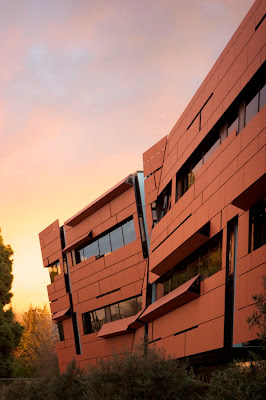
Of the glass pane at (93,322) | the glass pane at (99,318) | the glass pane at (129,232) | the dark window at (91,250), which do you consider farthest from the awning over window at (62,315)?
the glass pane at (129,232)

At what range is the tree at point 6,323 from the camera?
40.8 meters

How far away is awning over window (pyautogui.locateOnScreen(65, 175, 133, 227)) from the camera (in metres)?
30.4

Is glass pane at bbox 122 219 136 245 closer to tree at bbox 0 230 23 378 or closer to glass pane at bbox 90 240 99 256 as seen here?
glass pane at bbox 90 240 99 256

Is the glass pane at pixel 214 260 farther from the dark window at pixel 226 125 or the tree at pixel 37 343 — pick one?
the tree at pixel 37 343

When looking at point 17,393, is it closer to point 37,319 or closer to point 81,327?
point 81,327

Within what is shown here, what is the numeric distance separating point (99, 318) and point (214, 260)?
16205 mm

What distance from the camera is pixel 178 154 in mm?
24859

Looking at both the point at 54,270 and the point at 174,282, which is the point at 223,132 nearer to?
the point at 174,282

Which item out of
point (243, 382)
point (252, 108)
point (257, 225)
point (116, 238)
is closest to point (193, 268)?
point (257, 225)

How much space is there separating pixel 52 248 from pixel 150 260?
594 inches

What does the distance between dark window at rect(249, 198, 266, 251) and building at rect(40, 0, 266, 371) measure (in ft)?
0.11

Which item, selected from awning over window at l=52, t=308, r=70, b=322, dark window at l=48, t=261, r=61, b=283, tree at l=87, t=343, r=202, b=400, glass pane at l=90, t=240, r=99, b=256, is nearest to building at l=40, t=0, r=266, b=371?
glass pane at l=90, t=240, r=99, b=256

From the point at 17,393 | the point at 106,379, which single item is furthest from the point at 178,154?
the point at 17,393

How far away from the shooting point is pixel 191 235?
22.0 metres
